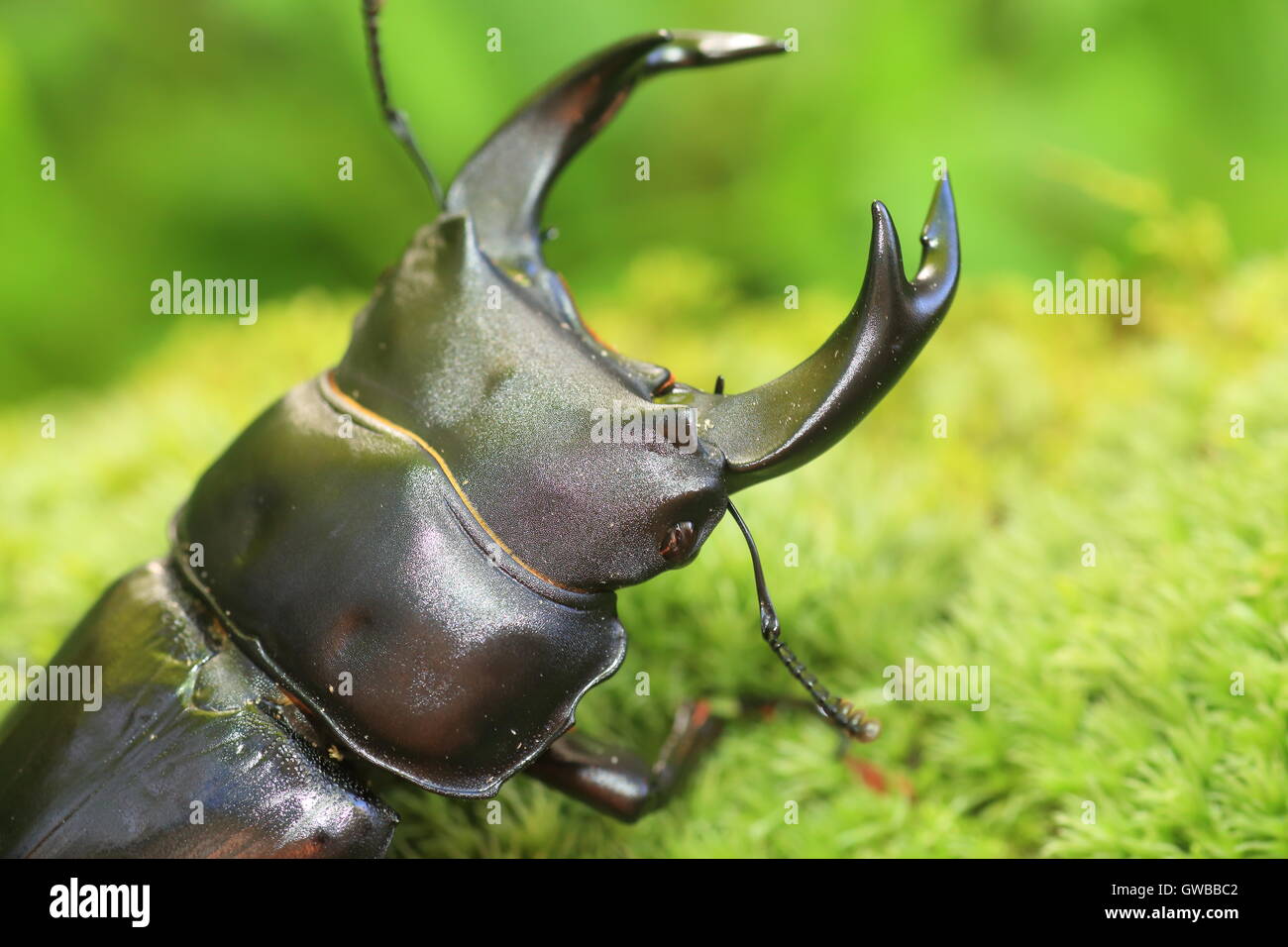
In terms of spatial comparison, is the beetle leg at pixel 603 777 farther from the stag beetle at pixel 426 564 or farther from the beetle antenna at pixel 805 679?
the beetle antenna at pixel 805 679

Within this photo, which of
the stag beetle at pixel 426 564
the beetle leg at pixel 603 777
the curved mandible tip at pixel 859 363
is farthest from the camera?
the beetle leg at pixel 603 777

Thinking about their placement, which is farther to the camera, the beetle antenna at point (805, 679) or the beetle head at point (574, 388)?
the beetle antenna at point (805, 679)

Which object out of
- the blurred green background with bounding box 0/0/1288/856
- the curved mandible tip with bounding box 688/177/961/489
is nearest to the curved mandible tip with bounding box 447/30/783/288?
the curved mandible tip with bounding box 688/177/961/489

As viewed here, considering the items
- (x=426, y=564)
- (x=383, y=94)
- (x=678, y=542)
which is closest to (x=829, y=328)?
(x=383, y=94)

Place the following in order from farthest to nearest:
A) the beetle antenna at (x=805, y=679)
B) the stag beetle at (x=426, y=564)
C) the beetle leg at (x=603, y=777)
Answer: the beetle leg at (x=603, y=777) → the beetle antenna at (x=805, y=679) → the stag beetle at (x=426, y=564)

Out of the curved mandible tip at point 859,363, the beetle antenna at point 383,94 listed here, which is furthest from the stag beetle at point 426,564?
the beetle antenna at point 383,94

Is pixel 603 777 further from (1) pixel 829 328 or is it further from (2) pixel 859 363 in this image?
(1) pixel 829 328

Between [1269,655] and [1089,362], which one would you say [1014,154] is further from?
[1269,655]
